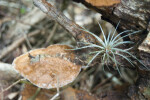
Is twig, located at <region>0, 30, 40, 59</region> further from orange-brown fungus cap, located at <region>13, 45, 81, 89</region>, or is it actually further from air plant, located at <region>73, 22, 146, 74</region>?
air plant, located at <region>73, 22, 146, 74</region>

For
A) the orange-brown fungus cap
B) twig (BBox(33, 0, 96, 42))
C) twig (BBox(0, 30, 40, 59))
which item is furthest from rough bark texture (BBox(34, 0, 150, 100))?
twig (BBox(0, 30, 40, 59))

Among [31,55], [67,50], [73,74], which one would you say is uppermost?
[31,55]

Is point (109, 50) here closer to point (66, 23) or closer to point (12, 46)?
point (66, 23)

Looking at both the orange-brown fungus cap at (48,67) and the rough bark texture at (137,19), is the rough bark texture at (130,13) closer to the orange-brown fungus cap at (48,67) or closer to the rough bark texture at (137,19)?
the rough bark texture at (137,19)

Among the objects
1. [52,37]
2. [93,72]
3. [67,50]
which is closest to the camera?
[67,50]

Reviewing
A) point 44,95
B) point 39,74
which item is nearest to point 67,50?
point 39,74

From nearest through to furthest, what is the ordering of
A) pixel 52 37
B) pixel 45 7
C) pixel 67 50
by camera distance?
1. pixel 45 7
2. pixel 67 50
3. pixel 52 37

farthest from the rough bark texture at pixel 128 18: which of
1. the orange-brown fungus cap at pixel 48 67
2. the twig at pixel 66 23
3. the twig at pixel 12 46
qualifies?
the twig at pixel 12 46

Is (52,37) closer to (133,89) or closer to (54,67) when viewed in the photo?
(54,67)

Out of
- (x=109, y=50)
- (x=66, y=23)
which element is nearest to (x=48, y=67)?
(x=66, y=23)

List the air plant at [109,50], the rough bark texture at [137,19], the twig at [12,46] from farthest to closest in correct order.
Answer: the twig at [12,46], the air plant at [109,50], the rough bark texture at [137,19]
